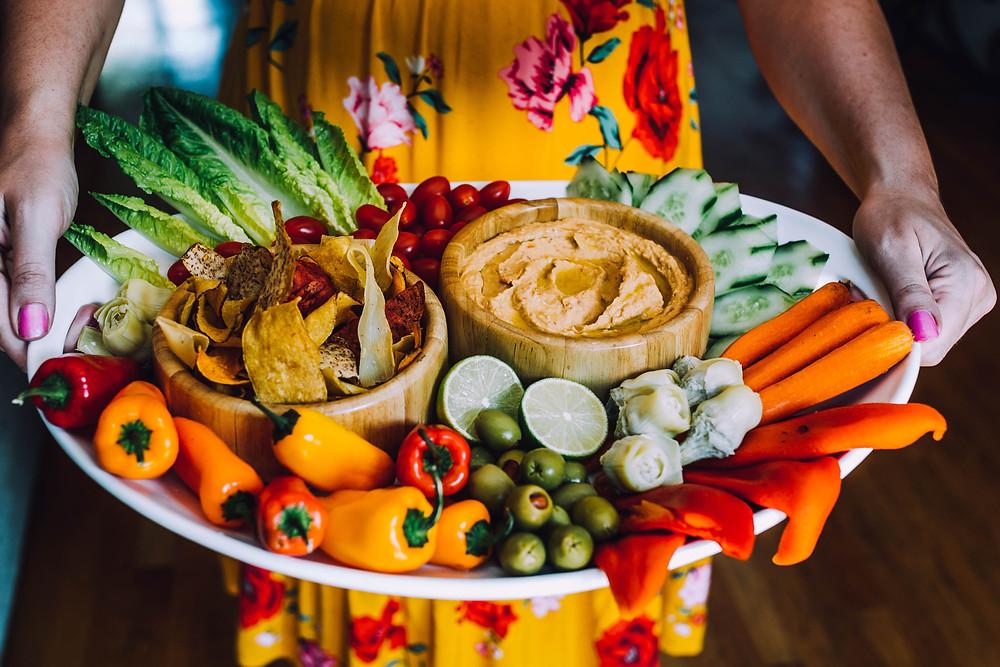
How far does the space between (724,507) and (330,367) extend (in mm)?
671

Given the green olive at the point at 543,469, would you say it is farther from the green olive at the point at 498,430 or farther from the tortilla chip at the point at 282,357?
the tortilla chip at the point at 282,357

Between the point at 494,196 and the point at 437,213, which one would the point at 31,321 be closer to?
the point at 437,213

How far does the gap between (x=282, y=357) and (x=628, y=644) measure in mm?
1512

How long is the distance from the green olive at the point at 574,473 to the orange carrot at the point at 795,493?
0.23m

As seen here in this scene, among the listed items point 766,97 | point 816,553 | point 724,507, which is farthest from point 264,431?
point 766,97

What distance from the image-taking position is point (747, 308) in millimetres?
1757

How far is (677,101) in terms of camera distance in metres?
2.43

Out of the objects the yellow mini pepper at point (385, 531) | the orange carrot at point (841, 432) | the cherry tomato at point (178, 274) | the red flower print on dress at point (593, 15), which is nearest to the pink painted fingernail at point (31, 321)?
the cherry tomato at point (178, 274)

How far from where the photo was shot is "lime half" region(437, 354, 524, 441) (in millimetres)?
1424

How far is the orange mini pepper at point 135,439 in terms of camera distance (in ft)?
4.19

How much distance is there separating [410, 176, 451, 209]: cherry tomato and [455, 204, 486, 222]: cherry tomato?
0.10m

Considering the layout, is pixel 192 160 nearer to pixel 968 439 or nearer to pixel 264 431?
pixel 264 431

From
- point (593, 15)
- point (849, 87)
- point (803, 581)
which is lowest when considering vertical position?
point (803, 581)

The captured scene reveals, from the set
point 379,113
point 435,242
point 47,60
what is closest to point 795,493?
point 435,242
